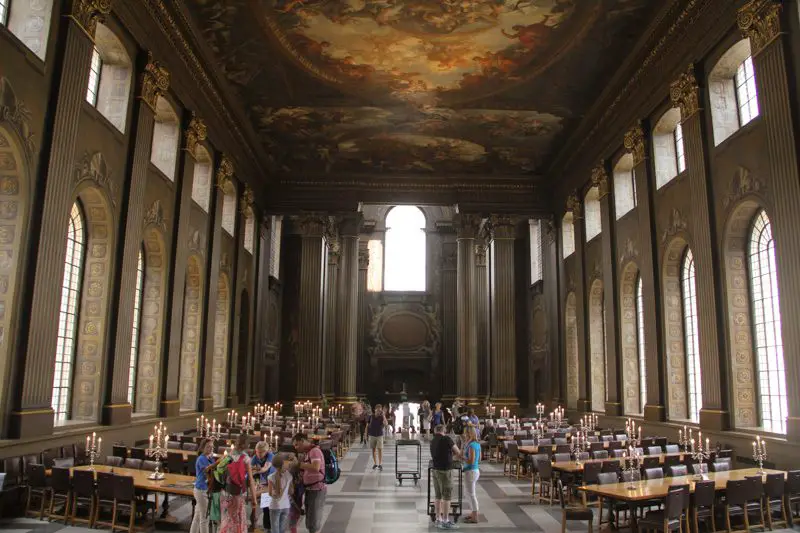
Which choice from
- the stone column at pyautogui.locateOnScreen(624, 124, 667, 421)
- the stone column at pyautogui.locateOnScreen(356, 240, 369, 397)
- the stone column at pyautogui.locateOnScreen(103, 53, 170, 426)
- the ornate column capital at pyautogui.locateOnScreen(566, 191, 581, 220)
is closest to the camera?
the stone column at pyautogui.locateOnScreen(103, 53, 170, 426)

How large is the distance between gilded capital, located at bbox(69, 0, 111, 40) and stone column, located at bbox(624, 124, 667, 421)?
14.2 meters

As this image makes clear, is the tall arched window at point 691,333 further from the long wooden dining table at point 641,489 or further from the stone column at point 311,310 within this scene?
the stone column at point 311,310

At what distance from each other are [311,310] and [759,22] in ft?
68.4

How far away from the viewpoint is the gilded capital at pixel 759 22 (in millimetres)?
12266

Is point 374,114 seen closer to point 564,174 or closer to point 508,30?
point 508,30

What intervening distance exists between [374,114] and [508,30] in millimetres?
6707

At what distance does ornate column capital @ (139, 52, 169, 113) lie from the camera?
599 inches

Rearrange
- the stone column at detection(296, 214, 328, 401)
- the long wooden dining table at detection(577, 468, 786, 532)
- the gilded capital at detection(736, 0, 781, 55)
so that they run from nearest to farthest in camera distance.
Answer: the long wooden dining table at detection(577, 468, 786, 532) → the gilded capital at detection(736, 0, 781, 55) → the stone column at detection(296, 214, 328, 401)

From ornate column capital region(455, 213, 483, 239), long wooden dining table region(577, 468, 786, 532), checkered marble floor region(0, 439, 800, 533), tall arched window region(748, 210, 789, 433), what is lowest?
checkered marble floor region(0, 439, 800, 533)

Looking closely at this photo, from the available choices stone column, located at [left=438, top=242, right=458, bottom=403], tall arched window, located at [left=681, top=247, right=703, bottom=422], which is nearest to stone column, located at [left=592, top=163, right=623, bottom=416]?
tall arched window, located at [left=681, top=247, right=703, bottom=422]

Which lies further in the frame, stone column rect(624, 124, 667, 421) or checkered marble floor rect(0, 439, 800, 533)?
stone column rect(624, 124, 667, 421)

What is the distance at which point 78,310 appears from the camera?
13.9 meters

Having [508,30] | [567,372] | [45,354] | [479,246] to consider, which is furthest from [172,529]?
[479,246]

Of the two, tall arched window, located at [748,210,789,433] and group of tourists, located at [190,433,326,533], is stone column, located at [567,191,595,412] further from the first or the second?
group of tourists, located at [190,433,326,533]
